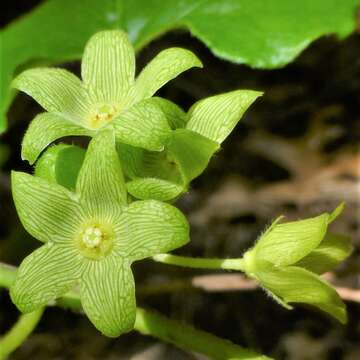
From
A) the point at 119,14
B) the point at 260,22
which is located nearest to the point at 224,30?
the point at 260,22

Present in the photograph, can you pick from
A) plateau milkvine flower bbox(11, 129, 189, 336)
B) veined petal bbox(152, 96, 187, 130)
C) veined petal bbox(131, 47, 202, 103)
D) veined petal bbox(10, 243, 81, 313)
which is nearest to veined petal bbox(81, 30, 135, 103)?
veined petal bbox(131, 47, 202, 103)

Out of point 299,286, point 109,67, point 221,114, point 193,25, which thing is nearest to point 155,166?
point 221,114

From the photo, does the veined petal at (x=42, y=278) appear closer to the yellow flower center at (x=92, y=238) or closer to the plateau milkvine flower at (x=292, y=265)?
the yellow flower center at (x=92, y=238)

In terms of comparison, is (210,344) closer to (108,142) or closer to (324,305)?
(324,305)

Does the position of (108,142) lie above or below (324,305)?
above

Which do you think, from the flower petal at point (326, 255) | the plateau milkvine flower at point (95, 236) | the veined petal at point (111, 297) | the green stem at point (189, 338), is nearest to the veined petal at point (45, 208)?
the plateau milkvine flower at point (95, 236)

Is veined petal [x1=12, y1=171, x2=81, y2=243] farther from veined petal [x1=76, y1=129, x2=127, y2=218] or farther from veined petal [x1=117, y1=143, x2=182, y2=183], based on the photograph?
veined petal [x1=117, y1=143, x2=182, y2=183]

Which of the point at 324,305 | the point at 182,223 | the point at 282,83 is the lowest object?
the point at 282,83
